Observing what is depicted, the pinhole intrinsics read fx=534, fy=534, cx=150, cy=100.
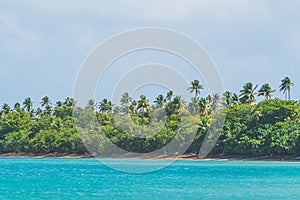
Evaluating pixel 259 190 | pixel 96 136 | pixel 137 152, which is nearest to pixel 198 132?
pixel 137 152

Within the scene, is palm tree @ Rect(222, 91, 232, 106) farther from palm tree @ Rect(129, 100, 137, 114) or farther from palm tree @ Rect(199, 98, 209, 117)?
palm tree @ Rect(129, 100, 137, 114)

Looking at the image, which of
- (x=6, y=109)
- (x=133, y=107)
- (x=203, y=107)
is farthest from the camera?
(x=6, y=109)

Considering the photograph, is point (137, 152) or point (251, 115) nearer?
point (251, 115)

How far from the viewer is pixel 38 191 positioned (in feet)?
112

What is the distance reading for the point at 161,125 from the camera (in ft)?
272

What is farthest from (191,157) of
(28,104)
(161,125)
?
(28,104)

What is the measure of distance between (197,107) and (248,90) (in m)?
10.1

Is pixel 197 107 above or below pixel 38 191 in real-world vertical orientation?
above

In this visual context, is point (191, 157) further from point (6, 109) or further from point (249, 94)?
point (6, 109)

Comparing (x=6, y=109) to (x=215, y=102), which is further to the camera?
(x=6, y=109)

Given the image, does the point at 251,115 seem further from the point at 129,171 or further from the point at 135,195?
the point at 135,195

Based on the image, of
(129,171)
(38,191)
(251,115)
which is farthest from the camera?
(251,115)

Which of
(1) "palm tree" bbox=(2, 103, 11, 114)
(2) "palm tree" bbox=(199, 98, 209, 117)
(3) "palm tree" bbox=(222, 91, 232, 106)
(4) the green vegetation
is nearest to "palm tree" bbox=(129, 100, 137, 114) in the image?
(4) the green vegetation

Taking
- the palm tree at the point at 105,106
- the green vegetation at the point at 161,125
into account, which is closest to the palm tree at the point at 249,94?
the green vegetation at the point at 161,125
